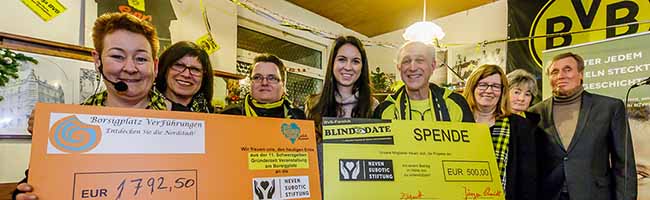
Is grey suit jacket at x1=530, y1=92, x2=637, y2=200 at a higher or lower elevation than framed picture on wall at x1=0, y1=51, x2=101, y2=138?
lower

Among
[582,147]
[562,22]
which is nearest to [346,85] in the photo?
[582,147]

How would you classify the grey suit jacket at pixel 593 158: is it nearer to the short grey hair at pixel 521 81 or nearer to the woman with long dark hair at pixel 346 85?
the short grey hair at pixel 521 81

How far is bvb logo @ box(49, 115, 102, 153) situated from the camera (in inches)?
35.6

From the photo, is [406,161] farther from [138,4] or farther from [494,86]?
[138,4]

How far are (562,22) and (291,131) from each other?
9.77 ft

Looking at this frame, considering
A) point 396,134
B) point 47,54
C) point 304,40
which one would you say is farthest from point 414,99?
point 304,40

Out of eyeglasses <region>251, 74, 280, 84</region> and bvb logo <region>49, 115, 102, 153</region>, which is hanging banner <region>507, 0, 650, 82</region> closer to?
eyeglasses <region>251, 74, 280, 84</region>

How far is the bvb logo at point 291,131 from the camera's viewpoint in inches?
46.1

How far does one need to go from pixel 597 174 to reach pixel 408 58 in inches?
46.0

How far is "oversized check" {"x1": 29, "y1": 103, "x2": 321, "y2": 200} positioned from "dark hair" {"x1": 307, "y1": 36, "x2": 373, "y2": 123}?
1.27ft

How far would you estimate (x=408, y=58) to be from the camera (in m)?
1.51

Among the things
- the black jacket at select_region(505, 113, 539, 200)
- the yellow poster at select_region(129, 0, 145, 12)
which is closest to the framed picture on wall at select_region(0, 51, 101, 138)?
the yellow poster at select_region(129, 0, 145, 12)

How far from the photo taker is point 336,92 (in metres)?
1.59

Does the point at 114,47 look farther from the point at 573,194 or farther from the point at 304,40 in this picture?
the point at 304,40
